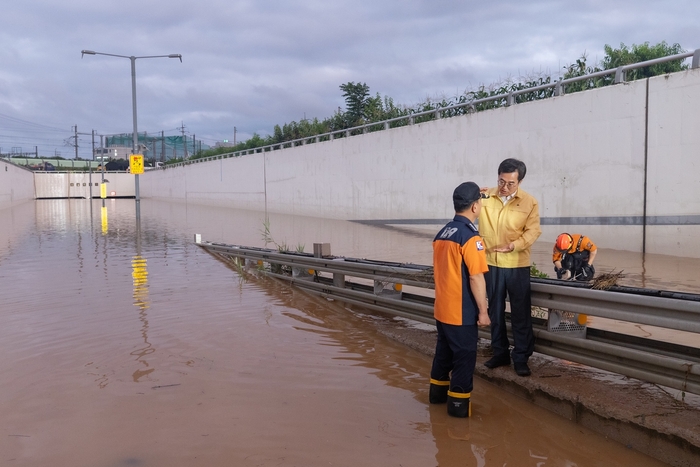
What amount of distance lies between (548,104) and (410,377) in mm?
12758

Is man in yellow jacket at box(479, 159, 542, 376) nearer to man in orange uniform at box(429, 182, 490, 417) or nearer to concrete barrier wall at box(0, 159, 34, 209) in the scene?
man in orange uniform at box(429, 182, 490, 417)

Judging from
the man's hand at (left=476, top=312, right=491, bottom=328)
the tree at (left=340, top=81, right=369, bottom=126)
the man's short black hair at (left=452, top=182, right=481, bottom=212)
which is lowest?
the man's hand at (left=476, top=312, right=491, bottom=328)

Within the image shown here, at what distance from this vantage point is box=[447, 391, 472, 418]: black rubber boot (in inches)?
177

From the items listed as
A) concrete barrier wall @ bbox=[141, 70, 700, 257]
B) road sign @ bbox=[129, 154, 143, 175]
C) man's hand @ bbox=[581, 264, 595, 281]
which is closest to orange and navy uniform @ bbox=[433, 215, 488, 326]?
man's hand @ bbox=[581, 264, 595, 281]

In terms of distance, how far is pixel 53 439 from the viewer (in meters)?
4.25

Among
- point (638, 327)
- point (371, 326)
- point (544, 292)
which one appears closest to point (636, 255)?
point (638, 327)

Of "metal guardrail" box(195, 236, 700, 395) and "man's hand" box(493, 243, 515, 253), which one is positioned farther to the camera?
"man's hand" box(493, 243, 515, 253)

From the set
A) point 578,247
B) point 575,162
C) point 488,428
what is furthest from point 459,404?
point 575,162

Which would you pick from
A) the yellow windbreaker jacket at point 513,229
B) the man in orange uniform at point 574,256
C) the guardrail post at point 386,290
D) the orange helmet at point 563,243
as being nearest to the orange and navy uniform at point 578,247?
the man in orange uniform at point 574,256

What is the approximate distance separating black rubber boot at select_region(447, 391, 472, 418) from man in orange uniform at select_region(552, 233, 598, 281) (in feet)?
11.2

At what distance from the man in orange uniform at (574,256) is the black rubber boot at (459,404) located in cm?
343

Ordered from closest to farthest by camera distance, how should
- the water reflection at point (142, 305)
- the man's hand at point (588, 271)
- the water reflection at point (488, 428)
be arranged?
the water reflection at point (488, 428) < the water reflection at point (142, 305) < the man's hand at point (588, 271)

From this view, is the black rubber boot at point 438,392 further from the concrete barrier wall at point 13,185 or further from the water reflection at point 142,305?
the concrete barrier wall at point 13,185

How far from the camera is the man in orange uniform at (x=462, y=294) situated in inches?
175
